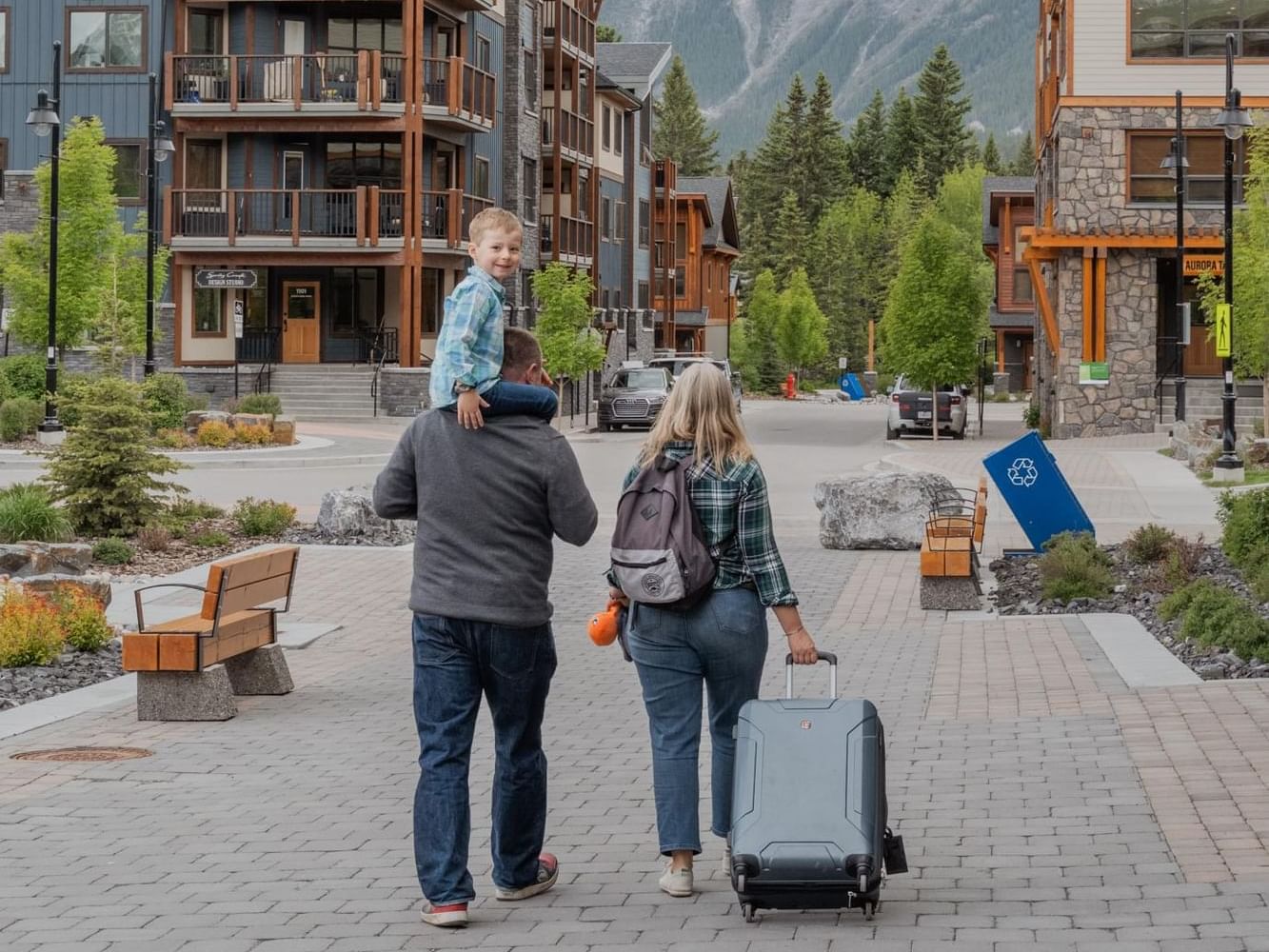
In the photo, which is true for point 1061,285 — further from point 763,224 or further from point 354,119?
point 763,224

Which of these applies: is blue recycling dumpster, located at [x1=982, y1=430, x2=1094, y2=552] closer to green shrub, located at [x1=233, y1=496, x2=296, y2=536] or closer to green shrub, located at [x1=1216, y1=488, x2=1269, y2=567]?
green shrub, located at [x1=1216, y1=488, x2=1269, y2=567]

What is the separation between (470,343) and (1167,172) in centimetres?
3931

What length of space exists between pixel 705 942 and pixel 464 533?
1493 millimetres

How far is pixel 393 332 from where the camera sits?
164 feet

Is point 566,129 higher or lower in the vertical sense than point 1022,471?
higher

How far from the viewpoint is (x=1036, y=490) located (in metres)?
17.6

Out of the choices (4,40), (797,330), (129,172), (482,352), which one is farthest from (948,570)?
(797,330)

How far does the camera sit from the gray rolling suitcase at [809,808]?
6105 mm

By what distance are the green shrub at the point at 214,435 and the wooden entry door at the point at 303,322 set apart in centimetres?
1673

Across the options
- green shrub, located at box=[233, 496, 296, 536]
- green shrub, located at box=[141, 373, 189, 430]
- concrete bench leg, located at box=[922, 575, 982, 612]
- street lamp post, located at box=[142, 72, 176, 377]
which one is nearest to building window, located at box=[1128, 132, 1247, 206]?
street lamp post, located at box=[142, 72, 176, 377]

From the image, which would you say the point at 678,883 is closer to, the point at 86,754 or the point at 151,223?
the point at 86,754

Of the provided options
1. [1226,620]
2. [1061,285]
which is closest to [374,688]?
[1226,620]

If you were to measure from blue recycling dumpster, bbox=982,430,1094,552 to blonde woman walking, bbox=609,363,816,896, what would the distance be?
11.0 m

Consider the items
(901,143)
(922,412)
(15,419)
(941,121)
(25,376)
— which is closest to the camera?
(15,419)
